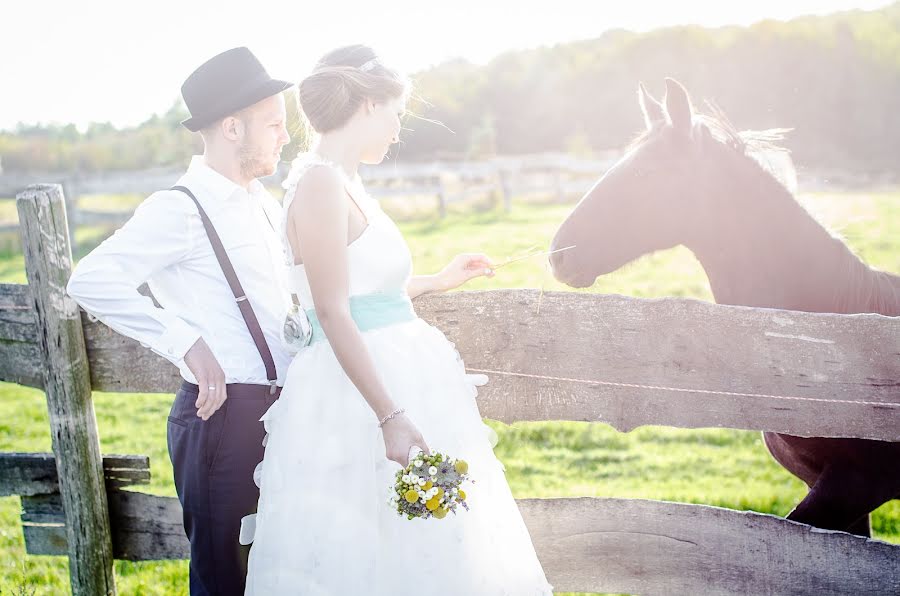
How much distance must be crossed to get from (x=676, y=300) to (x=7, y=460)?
2.98 m

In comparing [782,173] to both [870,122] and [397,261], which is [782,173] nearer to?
[397,261]

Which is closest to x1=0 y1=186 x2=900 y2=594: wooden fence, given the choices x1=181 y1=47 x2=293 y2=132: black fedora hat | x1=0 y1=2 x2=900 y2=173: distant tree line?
x1=181 y1=47 x2=293 y2=132: black fedora hat

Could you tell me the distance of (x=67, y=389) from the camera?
3066 mm

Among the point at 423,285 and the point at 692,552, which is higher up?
Answer: the point at 423,285

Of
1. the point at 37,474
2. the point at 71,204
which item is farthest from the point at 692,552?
the point at 71,204

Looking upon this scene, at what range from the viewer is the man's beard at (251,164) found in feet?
8.10

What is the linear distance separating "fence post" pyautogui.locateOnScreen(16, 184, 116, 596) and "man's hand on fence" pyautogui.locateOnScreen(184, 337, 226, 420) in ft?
3.35

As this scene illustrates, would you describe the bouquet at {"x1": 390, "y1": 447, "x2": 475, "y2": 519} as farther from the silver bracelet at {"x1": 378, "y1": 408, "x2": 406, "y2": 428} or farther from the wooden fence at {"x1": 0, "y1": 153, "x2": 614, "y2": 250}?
the wooden fence at {"x1": 0, "y1": 153, "x2": 614, "y2": 250}

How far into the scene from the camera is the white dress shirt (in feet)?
7.63

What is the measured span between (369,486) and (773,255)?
218cm

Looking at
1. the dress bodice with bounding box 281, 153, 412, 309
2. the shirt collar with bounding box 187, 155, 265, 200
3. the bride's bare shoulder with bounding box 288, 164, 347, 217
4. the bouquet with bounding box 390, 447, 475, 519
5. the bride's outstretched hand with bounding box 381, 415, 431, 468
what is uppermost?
the shirt collar with bounding box 187, 155, 265, 200

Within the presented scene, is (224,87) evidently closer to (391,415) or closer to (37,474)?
(391,415)

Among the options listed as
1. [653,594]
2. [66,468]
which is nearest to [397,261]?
[653,594]

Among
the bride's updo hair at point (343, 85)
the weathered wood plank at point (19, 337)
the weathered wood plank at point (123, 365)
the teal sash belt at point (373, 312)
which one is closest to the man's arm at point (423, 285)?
the teal sash belt at point (373, 312)
